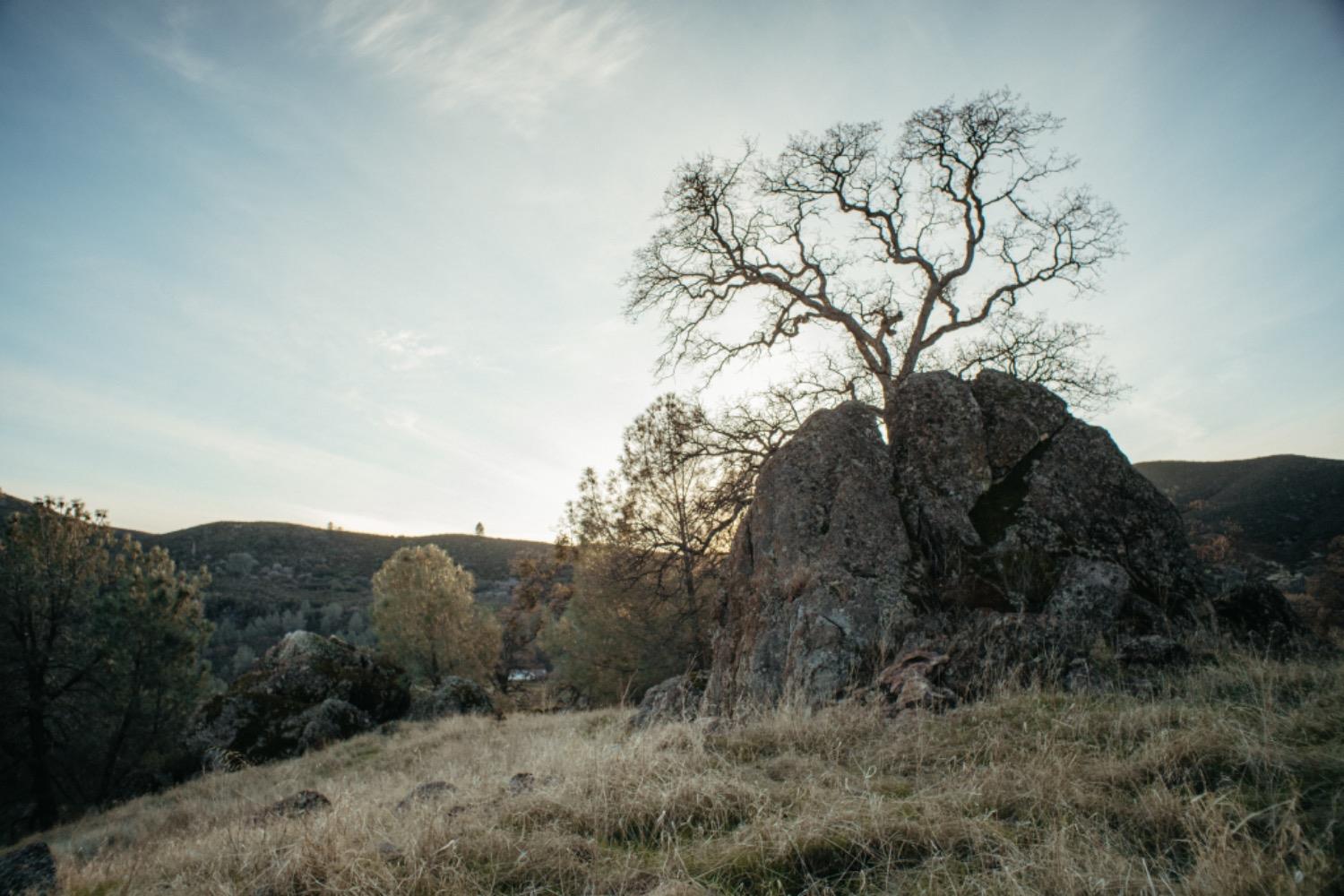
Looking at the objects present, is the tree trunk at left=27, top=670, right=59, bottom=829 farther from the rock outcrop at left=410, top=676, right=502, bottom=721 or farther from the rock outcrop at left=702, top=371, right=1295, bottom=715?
the rock outcrop at left=702, top=371, right=1295, bottom=715

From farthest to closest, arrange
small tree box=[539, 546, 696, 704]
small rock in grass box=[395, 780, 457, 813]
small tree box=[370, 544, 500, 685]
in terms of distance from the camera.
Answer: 1. small tree box=[370, 544, 500, 685]
2. small tree box=[539, 546, 696, 704]
3. small rock in grass box=[395, 780, 457, 813]

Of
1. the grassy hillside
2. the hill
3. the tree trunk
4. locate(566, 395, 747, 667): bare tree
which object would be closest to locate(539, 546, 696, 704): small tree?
locate(566, 395, 747, 667): bare tree

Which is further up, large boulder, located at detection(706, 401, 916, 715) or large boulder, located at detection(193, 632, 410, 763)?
large boulder, located at detection(706, 401, 916, 715)

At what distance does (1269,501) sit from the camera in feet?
120

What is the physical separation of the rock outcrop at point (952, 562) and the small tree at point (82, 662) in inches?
781

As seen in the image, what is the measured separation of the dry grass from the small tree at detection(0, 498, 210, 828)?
19.0 metres

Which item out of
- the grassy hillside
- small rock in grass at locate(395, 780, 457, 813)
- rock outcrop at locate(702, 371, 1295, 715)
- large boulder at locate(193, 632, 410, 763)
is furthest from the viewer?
the grassy hillside

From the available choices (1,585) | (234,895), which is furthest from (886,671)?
(1,585)

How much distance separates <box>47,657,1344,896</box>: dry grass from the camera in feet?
8.09

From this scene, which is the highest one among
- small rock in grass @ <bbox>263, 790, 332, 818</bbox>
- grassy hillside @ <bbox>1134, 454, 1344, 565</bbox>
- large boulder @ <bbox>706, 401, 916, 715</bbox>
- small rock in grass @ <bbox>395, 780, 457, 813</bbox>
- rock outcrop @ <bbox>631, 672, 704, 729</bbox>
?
Answer: grassy hillside @ <bbox>1134, 454, 1344, 565</bbox>

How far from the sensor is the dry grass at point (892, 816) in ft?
8.09

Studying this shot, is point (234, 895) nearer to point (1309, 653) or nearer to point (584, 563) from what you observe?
point (1309, 653)

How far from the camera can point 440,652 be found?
105 ft

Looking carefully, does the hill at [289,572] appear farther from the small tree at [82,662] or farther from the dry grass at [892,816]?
the dry grass at [892,816]
